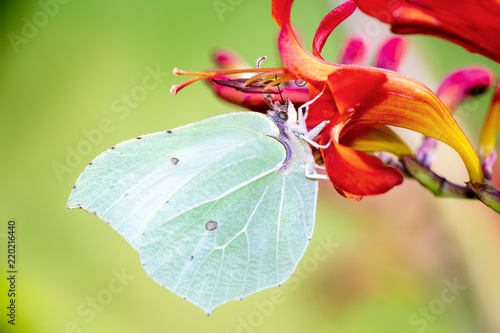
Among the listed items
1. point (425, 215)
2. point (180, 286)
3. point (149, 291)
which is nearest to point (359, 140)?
point (180, 286)

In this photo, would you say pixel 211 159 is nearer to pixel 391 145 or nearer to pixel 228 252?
pixel 228 252

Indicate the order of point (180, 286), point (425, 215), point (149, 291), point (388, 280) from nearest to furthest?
point (180, 286)
point (425, 215)
point (388, 280)
point (149, 291)

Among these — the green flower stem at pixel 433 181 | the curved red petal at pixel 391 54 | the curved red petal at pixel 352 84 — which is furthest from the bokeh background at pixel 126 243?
the curved red petal at pixel 352 84

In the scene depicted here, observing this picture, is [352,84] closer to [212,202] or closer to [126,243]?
[212,202]

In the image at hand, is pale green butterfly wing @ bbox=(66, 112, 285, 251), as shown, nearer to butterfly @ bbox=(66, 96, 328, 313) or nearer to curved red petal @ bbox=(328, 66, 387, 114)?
butterfly @ bbox=(66, 96, 328, 313)

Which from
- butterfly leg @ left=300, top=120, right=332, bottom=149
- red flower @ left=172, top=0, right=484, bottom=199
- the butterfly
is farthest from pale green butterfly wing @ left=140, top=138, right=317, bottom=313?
red flower @ left=172, top=0, right=484, bottom=199
